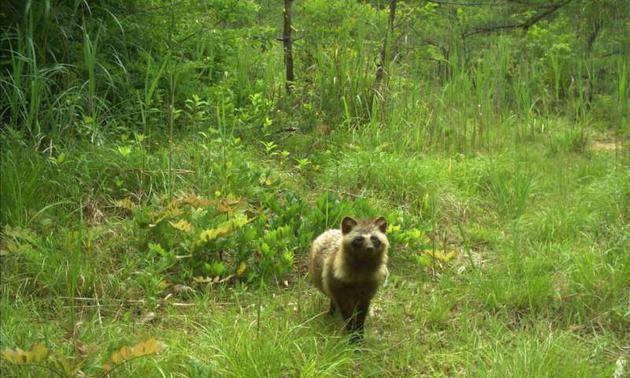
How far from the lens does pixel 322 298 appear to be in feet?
13.9

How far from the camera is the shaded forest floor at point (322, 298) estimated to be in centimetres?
333

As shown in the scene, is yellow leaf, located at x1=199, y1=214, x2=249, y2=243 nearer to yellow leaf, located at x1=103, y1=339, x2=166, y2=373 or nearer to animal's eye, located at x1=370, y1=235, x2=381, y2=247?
animal's eye, located at x1=370, y1=235, x2=381, y2=247

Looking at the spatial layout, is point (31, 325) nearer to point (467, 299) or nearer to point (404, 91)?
point (467, 299)

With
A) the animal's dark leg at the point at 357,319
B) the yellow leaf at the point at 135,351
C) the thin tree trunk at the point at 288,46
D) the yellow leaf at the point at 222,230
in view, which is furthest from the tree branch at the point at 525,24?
the yellow leaf at the point at 135,351

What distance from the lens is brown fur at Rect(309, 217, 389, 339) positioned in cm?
372

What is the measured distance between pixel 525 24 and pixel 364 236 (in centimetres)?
687

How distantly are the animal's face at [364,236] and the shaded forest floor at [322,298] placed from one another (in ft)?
1.51

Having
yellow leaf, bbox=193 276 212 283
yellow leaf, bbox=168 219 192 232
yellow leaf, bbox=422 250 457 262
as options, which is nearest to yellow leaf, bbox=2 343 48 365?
yellow leaf, bbox=193 276 212 283

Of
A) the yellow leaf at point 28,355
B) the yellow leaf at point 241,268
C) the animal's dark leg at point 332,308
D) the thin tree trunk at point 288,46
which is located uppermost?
the thin tree trunk at point 288,46

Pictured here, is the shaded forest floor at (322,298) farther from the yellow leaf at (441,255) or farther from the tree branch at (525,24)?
the tree branch at (525,24)

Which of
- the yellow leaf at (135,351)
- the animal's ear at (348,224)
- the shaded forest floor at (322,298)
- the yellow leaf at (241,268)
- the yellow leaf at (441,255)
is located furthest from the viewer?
the yellow leaf at (441,255)

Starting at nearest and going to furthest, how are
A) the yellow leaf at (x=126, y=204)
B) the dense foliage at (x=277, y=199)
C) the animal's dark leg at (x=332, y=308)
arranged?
the dense foliage at (x=277, y=199), the animal's dark leg at (x=332, y=308), the yellow leaf at (x=126, y=204)

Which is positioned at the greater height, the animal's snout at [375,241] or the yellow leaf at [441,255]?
the animal's snout at [375,241]

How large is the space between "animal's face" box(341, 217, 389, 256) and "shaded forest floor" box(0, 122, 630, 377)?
1.51ft
